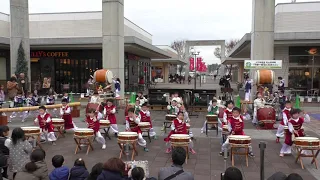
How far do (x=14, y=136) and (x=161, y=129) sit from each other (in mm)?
6659

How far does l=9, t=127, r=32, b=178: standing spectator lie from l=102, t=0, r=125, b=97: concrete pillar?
489 inches

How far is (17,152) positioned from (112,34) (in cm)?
1286

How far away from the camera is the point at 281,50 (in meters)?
22.7

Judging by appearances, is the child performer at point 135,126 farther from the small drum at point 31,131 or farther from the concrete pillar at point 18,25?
the concrete pillar at point 18,25

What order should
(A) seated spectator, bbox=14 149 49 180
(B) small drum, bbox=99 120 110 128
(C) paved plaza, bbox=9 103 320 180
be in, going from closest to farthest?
(A) seated spectator, bbox=14 149 49 180, (C) paved plaza, bbox=9 103 320 180, (B) small drum, bbox=99 120 110 128

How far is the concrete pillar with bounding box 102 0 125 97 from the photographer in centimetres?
1808

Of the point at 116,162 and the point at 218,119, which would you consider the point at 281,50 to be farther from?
the point at 116,162

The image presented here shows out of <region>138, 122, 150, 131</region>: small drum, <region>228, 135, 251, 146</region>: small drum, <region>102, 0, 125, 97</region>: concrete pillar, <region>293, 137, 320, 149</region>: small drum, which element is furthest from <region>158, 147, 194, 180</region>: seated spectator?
<region>102, 0, 125, 97</region>: concrete pillar

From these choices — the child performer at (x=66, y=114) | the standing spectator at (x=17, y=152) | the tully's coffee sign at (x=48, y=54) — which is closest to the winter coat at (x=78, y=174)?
the standing spectator at (x=17, y=152)

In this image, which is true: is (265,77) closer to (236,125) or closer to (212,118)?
(212,118)

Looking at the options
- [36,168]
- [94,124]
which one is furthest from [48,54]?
[36,168]

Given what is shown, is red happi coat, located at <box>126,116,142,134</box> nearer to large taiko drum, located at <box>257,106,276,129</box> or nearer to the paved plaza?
the paved plaza

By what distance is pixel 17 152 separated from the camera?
6.08m

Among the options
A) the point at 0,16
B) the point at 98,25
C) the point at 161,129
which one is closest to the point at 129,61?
the point at 98,25
